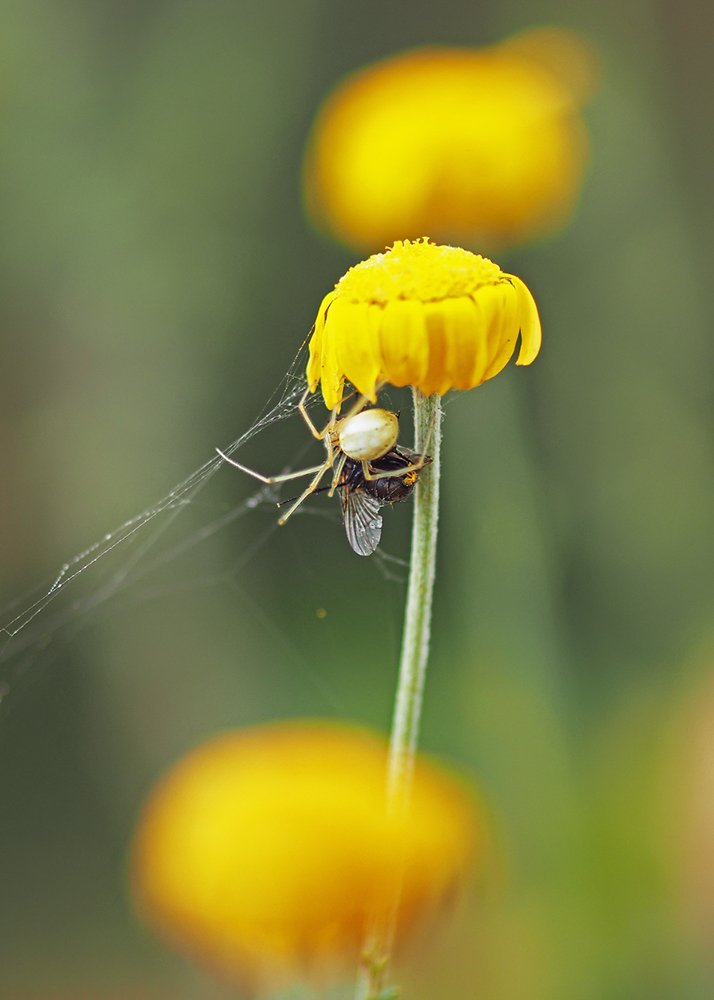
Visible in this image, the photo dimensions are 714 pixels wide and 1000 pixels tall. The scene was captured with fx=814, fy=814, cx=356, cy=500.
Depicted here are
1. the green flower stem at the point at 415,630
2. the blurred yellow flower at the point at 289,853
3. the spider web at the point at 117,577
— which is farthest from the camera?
the spider web at the point at 117,577

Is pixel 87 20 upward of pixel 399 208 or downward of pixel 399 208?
upward

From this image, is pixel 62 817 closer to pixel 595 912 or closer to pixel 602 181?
pixel 595 912

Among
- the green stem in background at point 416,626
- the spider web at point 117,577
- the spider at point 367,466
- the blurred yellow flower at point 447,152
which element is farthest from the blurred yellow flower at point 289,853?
the blurred yellow flower at point 447,152

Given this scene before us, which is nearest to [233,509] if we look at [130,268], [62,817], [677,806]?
[130,268]

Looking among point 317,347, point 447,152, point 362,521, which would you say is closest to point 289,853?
point 362,521

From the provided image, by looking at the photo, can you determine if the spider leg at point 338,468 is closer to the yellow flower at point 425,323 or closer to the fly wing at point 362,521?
the fly wing at point 362,521
